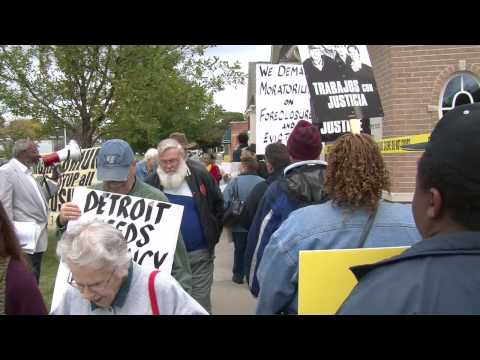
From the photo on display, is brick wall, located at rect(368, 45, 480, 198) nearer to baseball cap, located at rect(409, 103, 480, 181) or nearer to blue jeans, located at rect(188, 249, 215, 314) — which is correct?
blue jeans, located at rect(188, 249, 215, 314)

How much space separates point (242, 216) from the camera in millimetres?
5750

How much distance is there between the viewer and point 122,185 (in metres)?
3.65

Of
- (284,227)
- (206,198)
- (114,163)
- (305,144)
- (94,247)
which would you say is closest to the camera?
(94,247)

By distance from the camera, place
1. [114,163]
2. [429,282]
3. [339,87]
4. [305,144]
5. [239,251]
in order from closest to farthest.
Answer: [429,282] < [305,144] < [114,163] < [339,87] < [239,251]

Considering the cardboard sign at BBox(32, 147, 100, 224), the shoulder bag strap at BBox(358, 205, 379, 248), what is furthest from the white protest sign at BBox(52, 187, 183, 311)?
the cardboard sign at BBox(32, 147, 100, 224)

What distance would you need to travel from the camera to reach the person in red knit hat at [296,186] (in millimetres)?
3199

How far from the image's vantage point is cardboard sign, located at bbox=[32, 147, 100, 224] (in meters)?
7.84

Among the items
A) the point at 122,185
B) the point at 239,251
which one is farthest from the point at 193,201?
the point at 239,251

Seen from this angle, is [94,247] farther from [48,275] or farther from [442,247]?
[48,275]

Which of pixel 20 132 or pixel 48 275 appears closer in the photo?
pixel 48 275

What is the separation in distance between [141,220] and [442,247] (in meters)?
2.60

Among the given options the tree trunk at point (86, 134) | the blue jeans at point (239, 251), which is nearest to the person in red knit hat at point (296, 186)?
the blue jeans at point (239, 251)

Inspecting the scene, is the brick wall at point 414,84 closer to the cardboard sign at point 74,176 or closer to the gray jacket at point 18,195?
the cardboard sign at point 74,176

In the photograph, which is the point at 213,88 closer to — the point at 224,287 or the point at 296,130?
the point at 224,287
